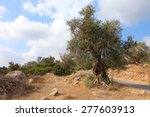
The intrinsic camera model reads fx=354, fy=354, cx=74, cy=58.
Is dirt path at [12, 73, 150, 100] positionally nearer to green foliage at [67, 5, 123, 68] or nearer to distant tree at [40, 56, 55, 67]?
green foliage at [67, 5, 123, 68]

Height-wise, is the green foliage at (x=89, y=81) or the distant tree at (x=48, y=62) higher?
the distant tree at (x=48, y=62)

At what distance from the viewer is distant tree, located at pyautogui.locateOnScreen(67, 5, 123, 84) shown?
944 inches

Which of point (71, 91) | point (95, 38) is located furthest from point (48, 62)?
point (71, 91)

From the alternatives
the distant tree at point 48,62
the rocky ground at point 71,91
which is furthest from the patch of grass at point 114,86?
the distant tree at point 48,62

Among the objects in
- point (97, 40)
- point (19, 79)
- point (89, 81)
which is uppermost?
point (97, 40)

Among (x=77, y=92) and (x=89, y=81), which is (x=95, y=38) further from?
(x=77, y=92)

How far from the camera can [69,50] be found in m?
25.0

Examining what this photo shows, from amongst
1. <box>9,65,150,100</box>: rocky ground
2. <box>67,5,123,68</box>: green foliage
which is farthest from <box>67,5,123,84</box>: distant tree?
<box>9,65,150,100</box>: rocky ground

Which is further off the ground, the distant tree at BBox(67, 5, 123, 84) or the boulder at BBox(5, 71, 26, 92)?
the distant tree at BBox(67, 5, 123, 84)

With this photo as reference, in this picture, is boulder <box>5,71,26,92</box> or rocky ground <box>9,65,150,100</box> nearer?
rocky ground <box>9,65,150,100</box>

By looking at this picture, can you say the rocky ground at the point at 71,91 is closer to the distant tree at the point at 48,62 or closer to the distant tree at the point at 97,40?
the distant tree at the point at 97,40

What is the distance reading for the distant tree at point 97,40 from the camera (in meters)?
24.0

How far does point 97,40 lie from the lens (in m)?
24.0

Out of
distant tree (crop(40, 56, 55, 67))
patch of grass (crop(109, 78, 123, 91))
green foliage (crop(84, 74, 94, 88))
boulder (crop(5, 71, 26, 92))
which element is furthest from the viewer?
distant tree (crop(40, 56, 55, 67))
